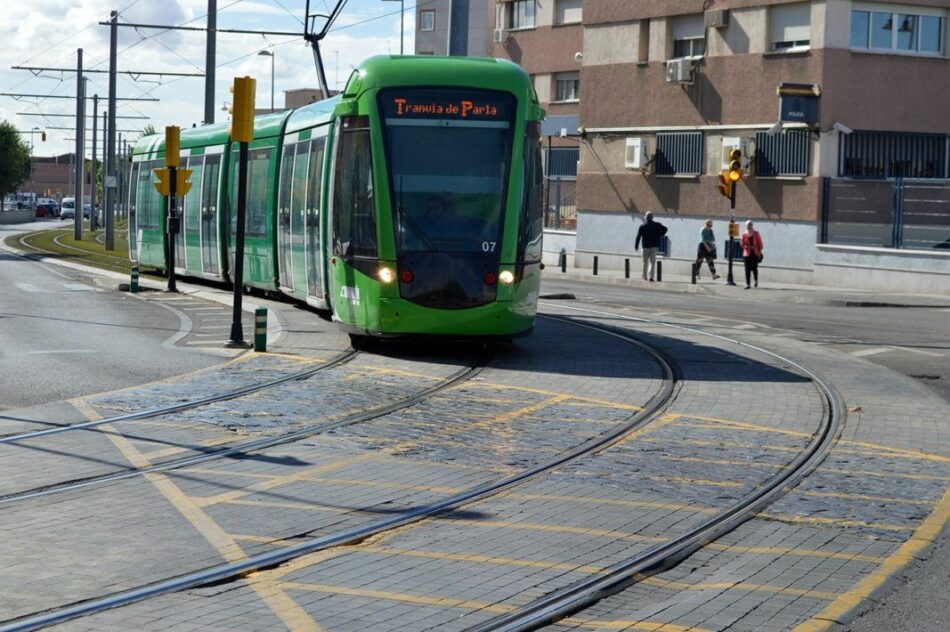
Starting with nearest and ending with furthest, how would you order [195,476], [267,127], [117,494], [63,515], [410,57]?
[63,515], [117,494], [195,476], [410,57], [267,127]

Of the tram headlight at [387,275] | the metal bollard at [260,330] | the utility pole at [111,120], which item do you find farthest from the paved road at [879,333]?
the utility pole at [111,120]

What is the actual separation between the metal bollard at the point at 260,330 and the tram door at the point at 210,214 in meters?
11.5

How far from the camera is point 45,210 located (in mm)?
136250

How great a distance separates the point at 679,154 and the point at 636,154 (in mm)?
1571

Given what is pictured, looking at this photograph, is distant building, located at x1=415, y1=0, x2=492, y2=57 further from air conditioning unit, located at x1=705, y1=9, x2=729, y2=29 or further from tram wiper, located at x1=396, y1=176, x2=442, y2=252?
tram wiper, located at x1=396, y1=176, x2=442, y2=252

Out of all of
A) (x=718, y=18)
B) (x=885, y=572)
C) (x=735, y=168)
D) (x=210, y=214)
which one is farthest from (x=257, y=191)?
(x=718, y=18)

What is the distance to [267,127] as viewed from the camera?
25125 millimetres

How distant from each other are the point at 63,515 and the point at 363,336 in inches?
392

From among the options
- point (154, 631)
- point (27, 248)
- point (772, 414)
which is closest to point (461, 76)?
point (772, 414)

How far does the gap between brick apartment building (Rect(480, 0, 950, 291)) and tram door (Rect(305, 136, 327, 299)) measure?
18.0 m

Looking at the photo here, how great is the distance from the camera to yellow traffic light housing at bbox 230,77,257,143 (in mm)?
18516

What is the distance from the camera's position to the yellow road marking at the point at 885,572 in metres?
6.63

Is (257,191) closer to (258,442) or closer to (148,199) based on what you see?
(148,199)

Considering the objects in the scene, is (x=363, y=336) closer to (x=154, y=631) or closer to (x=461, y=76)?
(x=461, y=76)
